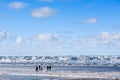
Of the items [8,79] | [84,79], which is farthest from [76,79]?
[8,79]

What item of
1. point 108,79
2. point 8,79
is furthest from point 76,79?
point 8,79

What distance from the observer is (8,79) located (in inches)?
2562

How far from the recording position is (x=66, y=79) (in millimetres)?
65188

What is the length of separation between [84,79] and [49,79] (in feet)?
20.1

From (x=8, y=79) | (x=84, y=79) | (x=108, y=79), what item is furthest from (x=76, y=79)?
(x=8, y=79)

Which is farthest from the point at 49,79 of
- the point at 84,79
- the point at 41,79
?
the point at 84,79

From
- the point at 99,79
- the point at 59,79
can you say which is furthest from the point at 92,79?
the point at 59,79

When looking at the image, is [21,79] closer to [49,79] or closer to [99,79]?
[49,79]

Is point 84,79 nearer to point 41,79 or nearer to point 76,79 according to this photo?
point 76,79

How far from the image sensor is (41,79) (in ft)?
216

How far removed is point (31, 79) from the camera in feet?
216

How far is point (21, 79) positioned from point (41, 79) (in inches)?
137

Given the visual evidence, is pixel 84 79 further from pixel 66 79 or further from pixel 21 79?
pixel 21 79

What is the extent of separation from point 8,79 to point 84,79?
13203 millimetres
